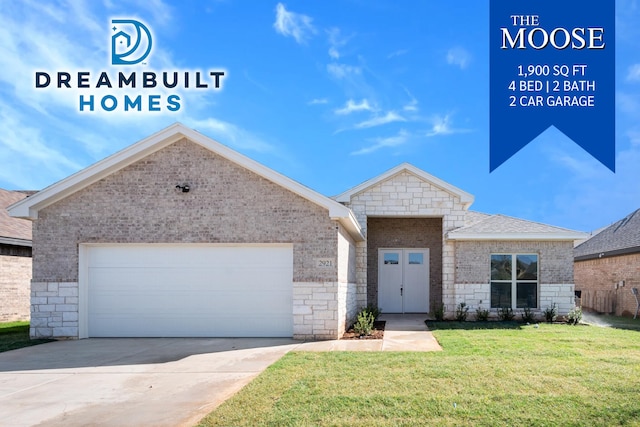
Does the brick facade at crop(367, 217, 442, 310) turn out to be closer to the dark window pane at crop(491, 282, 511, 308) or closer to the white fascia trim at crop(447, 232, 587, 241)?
the dark window pane at crop(491, 282, 511, 308)

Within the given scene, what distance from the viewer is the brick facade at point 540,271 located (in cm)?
1703

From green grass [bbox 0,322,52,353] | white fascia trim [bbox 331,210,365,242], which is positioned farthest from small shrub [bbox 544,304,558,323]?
green grass [bbox 0,322,52,353]

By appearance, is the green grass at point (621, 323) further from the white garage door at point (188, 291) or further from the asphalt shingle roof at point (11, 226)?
the asphalt shingle roof at point (11, 226)

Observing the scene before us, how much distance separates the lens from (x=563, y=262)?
1706 cm

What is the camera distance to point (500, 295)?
17.2 metres

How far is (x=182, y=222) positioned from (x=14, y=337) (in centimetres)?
551

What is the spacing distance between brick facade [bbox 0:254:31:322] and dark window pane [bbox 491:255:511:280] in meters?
16.0

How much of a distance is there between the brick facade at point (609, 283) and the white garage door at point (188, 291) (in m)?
14.2

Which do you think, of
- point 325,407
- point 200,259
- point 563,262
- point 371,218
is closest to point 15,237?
point 200,259

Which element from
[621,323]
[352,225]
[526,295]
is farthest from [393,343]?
[621,323]

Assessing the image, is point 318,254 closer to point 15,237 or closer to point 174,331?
point 174,331

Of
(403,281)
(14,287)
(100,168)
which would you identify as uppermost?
(100,168)

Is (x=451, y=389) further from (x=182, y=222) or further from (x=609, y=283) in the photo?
(x=609, y=283)

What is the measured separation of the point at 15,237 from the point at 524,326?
1665 centimetres
